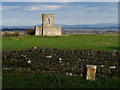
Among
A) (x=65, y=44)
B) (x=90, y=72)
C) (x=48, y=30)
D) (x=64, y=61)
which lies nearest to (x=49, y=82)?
(x=90, y=72)

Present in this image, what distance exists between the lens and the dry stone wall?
1377 centimetres

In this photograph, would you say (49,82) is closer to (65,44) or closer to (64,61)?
(64,61)

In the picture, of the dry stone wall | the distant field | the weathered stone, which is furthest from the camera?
the distant field

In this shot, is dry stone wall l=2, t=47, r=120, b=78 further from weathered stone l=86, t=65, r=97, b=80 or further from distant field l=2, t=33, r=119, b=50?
distant field l=2, t=33, r=119, b=50

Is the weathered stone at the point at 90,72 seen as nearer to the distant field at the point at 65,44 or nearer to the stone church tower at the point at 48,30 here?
the distant field at the point at 65,44

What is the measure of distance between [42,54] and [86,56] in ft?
6.94

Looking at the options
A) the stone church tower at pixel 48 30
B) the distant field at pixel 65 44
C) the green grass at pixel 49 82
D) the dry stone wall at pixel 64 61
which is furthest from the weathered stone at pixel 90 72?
the stone church tower at pixel 48 30

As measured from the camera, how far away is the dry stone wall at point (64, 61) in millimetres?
13766

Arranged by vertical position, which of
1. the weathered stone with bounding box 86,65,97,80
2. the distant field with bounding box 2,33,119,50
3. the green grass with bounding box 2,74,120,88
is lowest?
the green grass with bounding box 2,74,120,88

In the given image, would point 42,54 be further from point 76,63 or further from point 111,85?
point 111,85

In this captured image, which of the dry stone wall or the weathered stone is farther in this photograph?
the dry stone wall

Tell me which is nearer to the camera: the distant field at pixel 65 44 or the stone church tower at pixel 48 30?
the distant field at pixel 65 44

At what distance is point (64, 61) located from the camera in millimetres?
15102

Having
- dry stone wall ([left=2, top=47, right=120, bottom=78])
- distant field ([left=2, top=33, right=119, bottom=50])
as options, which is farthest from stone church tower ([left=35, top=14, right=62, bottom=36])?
dry stone wall ([left=2, top=47, right=120, bottom=78])
